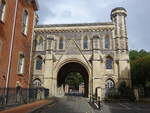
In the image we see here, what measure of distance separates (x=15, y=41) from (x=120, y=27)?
21230 mm

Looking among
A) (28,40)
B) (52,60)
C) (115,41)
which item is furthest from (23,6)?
(115,41)

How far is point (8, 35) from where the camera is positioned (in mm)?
15641

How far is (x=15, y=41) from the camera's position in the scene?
55.1ft

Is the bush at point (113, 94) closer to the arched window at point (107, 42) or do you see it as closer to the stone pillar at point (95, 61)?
the stone pillar at point (95, 61)

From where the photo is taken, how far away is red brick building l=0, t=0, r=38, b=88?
587 inches

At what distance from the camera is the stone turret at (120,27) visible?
30808 mm

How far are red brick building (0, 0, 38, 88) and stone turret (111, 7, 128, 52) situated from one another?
16686mm

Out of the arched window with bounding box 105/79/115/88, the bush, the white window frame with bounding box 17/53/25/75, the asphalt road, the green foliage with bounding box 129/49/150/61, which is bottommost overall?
the asphalt road

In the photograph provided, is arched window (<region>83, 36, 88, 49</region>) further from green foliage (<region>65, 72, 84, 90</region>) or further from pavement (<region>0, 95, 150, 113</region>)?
green foliage (<region>65, 72, 84, 90</region>)

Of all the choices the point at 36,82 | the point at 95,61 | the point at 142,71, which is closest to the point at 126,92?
the point at 95,61

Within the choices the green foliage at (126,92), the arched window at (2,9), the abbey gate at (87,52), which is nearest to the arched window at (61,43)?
the abbey gate at (87,52)

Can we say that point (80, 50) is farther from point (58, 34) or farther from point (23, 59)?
point (23, 59)

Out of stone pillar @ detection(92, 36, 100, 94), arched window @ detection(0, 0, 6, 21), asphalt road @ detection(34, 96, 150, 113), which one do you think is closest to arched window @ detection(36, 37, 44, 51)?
stone pillar @ detection(92, 36, 100, 94)

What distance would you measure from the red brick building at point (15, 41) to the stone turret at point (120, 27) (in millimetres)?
16686
